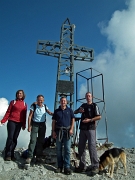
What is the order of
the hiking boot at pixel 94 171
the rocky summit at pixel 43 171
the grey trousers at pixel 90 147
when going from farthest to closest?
the grey trousers at pixel 90 147 < the hiking boot at pixel 94 171 < the rocky summit at pixel 43 171

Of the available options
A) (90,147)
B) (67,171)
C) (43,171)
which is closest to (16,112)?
(43,171)

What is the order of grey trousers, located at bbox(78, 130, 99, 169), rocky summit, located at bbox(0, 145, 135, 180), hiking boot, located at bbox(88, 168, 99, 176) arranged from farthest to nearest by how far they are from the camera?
1. grey trousers, located at bbox(78, 130, 99, 169)
2. hiking boot, located at bbox(88, 168, 99, 176)
3. rocky summit, located at bbox(0, 145, 135, 180)

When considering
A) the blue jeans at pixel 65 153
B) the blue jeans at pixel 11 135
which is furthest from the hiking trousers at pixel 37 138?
the blue jeans at pixel 65 153

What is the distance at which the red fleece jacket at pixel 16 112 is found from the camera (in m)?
5.90

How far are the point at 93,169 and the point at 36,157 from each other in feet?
6.35

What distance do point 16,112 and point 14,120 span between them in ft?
0.84

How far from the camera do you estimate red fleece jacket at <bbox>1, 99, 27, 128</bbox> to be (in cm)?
590

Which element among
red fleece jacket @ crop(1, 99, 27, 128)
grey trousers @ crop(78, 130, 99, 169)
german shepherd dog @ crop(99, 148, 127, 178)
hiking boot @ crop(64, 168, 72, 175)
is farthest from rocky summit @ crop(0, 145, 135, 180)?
red fleece jacket @ crop(1, 99, 27, 128)

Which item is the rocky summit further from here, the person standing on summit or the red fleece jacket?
the red fleece jacket

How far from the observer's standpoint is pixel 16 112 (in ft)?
19.5

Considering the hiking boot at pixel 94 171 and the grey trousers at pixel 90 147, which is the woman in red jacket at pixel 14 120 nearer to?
the grey trousers at pixel 90 147

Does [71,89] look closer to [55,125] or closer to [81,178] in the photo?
[55,125]

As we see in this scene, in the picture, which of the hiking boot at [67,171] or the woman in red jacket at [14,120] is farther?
the woman in red jacket at [14,120]

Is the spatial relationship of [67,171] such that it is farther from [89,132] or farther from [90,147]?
[89,132]
